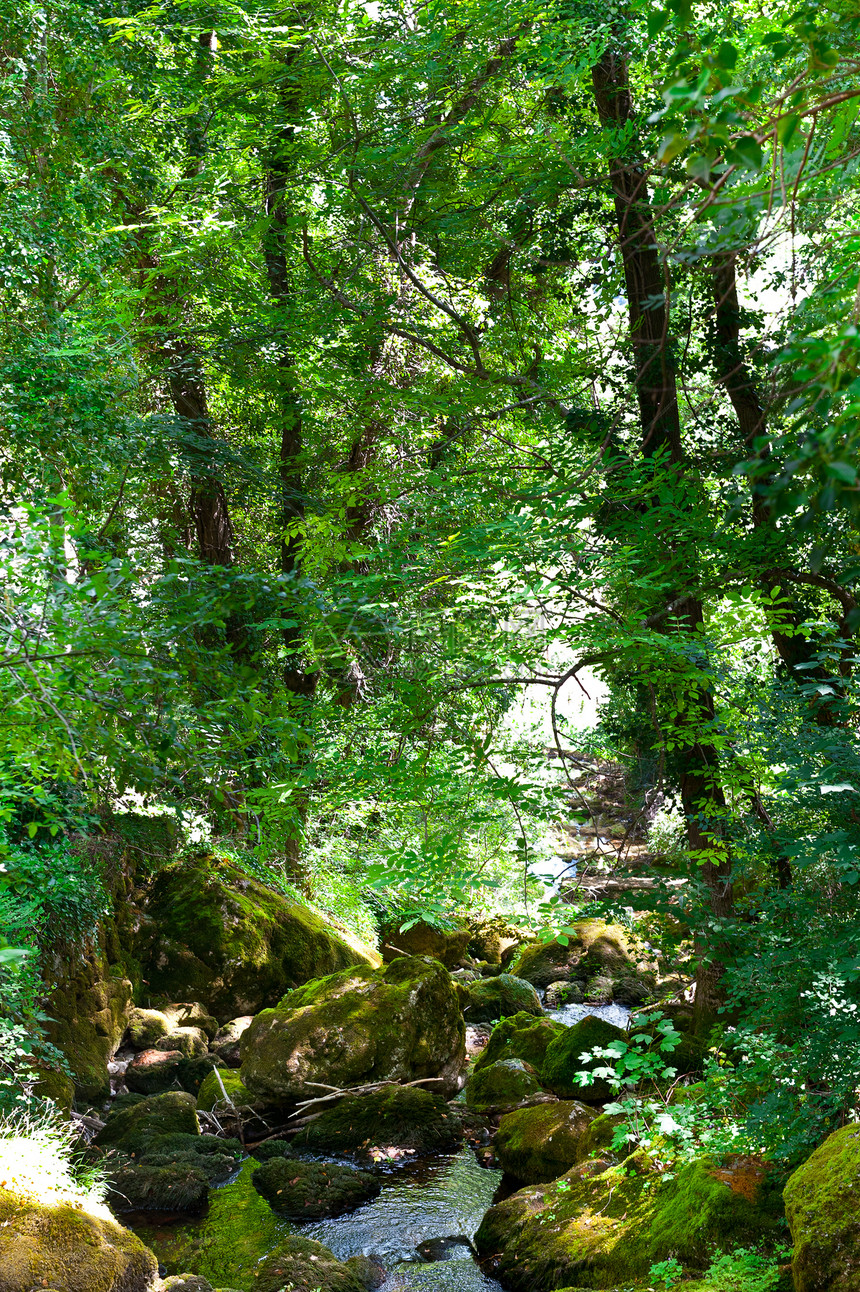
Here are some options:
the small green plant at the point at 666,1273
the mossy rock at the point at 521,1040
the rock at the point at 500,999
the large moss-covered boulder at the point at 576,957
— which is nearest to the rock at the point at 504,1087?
the mossy rock at the point at 521,1040

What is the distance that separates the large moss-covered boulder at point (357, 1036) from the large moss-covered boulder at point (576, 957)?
4738 millimetres

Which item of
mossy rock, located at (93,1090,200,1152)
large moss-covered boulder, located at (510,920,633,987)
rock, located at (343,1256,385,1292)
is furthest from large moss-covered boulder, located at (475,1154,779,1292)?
large moss-covered boulder, located at (510,920,633,987)

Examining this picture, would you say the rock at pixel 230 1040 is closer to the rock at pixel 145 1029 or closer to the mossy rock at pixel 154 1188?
the rock at pixel 145 1029

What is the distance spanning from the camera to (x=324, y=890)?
12.0 meters

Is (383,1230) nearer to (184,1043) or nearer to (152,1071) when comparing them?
(152,1071)

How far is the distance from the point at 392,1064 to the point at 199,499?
6815mm

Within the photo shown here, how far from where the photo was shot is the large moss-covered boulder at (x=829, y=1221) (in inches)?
124

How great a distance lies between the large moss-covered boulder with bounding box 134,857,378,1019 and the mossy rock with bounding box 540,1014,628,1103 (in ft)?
12.4

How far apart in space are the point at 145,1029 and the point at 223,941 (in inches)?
57.8

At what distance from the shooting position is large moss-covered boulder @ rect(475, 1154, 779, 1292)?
4207mm

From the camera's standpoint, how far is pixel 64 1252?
4.82m

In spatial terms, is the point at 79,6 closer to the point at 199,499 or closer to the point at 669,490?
the point at 199,499

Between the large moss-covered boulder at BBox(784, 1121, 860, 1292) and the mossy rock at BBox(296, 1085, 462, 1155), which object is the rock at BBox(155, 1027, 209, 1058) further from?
the large moss-covered boulder at BBox(784, 1121, 860, 1292)

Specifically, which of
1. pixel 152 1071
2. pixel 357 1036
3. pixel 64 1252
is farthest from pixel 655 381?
pixel 152 1071
